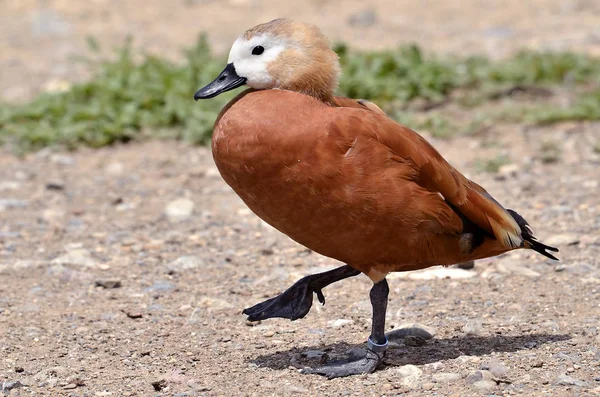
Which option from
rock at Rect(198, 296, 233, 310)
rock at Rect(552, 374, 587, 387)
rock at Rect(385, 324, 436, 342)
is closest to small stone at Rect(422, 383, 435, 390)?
rock at Rect(552, 374, 587, 387)

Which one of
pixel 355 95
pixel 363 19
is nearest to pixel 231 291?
pixel 355 95

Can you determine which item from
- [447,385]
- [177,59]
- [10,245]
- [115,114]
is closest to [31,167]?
[115,114]

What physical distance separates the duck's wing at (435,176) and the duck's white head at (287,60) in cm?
21

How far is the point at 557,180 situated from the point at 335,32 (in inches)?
180

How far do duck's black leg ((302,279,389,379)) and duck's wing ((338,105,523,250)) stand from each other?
46cm

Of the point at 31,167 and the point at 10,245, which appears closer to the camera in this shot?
the point at 10,245

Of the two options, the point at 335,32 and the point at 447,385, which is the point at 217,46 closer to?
the point at 335,32

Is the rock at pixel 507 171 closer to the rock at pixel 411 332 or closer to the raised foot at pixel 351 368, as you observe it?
the rock at pixel 411 332

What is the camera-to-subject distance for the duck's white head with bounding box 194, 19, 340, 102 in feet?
13.0

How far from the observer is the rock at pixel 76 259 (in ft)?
18.0

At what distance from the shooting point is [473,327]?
440 cm

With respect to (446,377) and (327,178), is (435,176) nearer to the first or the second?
(327,178)

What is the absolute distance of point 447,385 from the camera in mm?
3752

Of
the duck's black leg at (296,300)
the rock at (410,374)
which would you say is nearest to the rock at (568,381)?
the rock at (410,374)
